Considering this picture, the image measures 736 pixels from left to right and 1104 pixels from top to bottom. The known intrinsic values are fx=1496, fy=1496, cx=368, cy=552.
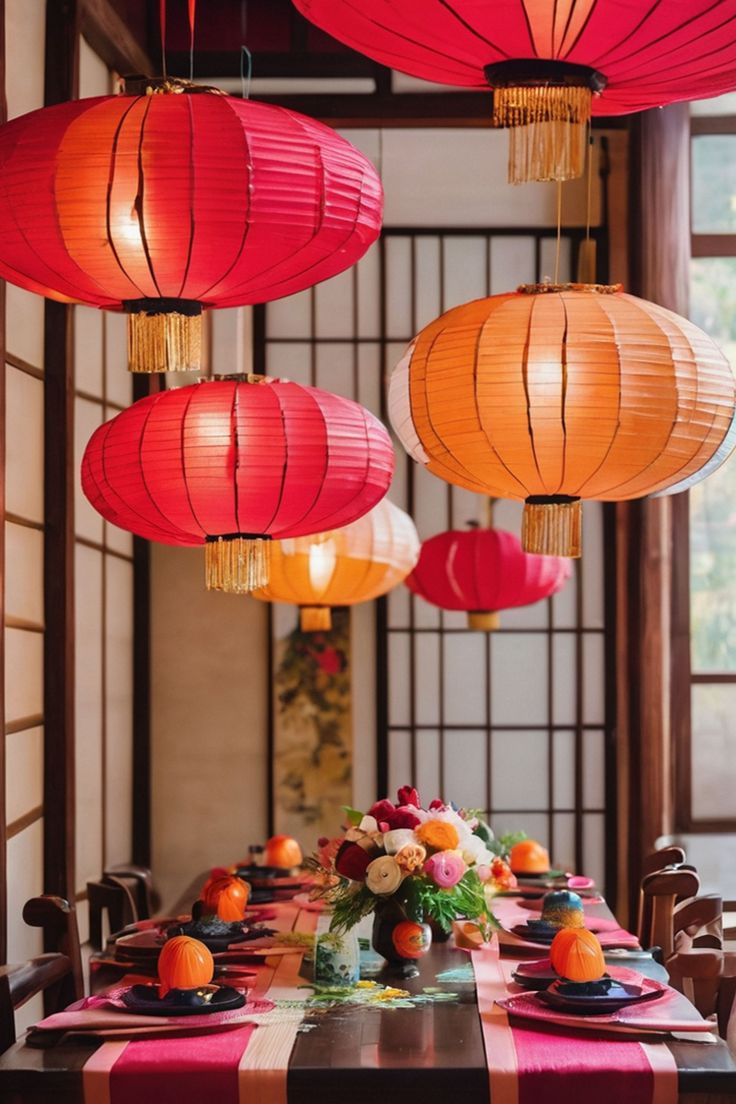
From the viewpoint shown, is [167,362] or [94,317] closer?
[167,362]

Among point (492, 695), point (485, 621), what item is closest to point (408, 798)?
point (485, 621)

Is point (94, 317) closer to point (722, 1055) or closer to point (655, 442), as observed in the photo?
point (655, 442)

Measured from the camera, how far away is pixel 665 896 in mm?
3996

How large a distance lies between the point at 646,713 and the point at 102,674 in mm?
2183

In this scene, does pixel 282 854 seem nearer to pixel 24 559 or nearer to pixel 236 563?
pixel 24 559

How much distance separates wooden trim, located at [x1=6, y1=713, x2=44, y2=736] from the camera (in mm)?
4254

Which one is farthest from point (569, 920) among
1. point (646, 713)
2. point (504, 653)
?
point (504, 653)

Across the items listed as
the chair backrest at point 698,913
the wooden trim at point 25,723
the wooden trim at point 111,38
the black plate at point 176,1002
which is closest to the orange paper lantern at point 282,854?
the wooden trim at point 25,723

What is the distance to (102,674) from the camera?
5754 mm

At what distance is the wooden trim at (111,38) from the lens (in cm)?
498

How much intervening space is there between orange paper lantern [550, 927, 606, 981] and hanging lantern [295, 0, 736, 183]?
141cm

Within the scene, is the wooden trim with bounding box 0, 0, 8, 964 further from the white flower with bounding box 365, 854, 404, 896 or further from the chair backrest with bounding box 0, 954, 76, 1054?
the white flower with bounding box 365, 854, 404, 896

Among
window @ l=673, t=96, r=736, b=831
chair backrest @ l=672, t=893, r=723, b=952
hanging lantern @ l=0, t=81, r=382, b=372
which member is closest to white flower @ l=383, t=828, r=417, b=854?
chair backrest @ l=672, t=893, r=723, b=952

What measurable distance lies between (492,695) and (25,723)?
273 cm
